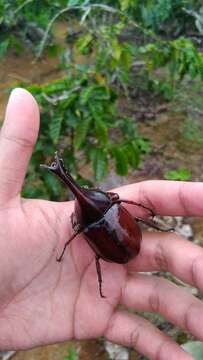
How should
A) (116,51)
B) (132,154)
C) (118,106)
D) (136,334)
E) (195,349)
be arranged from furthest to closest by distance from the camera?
(118,106)
(116,51)
(132,154)
(195,349)
(136,334)

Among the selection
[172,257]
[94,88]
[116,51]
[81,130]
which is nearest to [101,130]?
[81,130]

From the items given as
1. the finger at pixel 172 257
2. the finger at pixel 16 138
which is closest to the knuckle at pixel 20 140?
the finger at pixel 16 138

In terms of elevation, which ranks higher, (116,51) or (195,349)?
(116,51)

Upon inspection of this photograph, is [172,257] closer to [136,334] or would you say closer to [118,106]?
[136,334]

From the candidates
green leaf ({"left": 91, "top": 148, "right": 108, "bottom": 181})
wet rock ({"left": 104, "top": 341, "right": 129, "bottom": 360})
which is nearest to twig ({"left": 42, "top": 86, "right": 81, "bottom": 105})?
green leaf ({"left": 91, "top": 148, "right": 108, "bottom": 181})

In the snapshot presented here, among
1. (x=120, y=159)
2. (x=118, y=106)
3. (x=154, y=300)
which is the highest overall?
→ (x=120, y=159)
